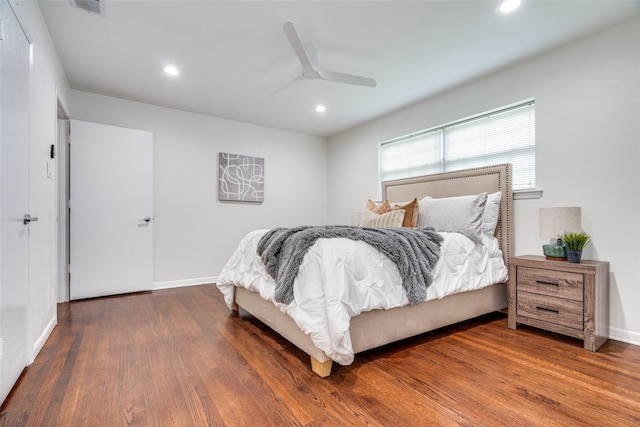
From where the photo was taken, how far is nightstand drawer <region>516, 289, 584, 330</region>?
219 cm

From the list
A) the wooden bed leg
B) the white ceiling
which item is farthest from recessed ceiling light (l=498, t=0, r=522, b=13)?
the wooden bed leg

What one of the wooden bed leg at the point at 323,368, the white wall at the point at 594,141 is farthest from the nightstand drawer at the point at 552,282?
the wooden bed leg at the point at 323,368

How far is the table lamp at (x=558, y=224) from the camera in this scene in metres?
2.30

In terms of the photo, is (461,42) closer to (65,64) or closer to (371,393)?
(371,393)

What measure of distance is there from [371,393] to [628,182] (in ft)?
8.06

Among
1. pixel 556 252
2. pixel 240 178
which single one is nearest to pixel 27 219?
pixel 240 178

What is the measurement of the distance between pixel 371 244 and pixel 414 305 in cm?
57

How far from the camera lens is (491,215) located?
9.69 ft

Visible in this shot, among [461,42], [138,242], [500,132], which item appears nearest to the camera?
[461,42]

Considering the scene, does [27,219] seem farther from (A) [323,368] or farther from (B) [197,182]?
(B) [197,182]

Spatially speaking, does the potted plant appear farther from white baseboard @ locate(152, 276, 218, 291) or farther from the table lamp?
white baseboard @ locate(152, 276, 218, 291)

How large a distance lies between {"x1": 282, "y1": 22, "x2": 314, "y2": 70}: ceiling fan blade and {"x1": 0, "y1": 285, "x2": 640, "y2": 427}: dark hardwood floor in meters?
2.20

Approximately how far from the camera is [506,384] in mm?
1666

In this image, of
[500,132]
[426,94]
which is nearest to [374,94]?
[426,94]
